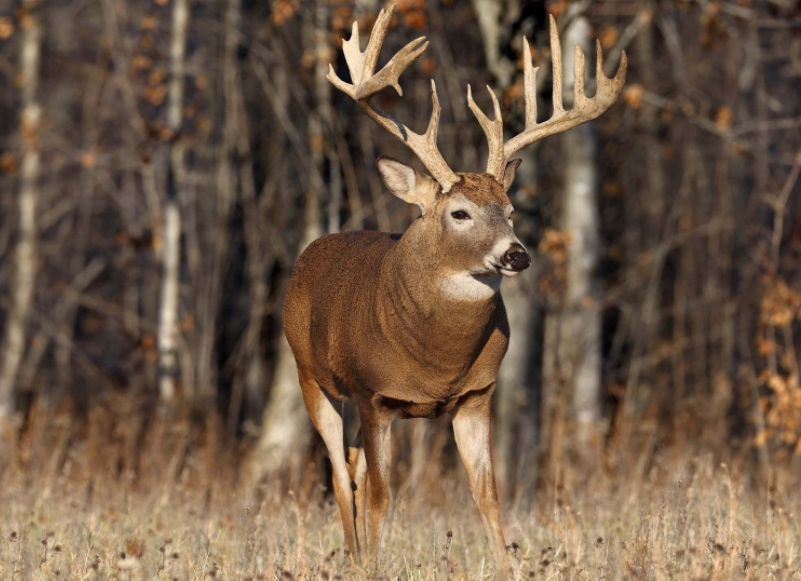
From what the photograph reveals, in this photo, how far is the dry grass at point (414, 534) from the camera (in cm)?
473

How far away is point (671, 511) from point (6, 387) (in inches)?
372

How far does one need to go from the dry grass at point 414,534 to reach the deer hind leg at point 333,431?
0.72ft

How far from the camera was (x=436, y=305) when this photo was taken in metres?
5.24

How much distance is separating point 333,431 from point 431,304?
1245 millimetres

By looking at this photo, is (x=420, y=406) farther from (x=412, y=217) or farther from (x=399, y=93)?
(x=412, y=217)

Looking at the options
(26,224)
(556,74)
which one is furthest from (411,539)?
(26,224)

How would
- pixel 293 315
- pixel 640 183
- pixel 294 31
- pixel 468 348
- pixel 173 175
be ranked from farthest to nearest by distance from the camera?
pixel 640 183, pixel 294 31, pixel 173 175, pixel 293 315, pixel 468 348

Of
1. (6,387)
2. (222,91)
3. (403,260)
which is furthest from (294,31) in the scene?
(403,260)

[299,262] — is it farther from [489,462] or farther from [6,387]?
[6,387]

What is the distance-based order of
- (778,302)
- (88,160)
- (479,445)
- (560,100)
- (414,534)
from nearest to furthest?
(479,445) < (560,100) < (414,534) < (778,302) < (88,160)

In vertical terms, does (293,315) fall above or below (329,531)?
above

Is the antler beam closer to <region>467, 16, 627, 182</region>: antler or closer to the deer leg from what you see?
<region>467, 16, 627, 182</region>: antler

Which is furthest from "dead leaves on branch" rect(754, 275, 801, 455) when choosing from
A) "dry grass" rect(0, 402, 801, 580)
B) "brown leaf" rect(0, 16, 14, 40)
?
"brown leaf" rect(0, 16, 14, 40)

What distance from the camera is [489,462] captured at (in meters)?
5.39
